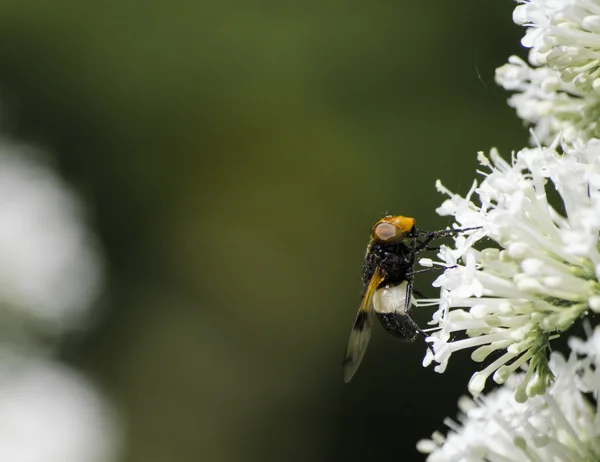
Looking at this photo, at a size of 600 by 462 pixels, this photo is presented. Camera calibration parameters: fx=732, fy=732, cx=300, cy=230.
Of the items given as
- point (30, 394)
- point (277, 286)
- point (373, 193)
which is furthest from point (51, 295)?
point (373, 193)

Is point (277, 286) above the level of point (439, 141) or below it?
below

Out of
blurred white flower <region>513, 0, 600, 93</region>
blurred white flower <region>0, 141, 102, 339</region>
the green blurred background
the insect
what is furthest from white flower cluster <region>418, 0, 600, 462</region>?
blurred white flower <region>0, 141, 102, 339</region>

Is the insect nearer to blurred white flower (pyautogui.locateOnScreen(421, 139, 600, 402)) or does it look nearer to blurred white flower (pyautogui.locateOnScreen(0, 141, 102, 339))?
blurred white flower (pyautogui.locateOnScreen(421, 139, 600, 402))

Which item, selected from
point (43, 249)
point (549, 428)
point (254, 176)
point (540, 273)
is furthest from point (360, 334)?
point (43, 249)

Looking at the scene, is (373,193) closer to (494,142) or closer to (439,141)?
(439,141)

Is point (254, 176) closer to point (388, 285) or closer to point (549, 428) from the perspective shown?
point (388, 285)
